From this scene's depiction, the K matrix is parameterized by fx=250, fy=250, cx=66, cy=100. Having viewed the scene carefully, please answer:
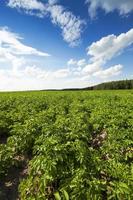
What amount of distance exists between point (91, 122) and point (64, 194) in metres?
6.21

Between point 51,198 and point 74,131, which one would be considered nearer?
point 51,198

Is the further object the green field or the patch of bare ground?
the patch of bare ground

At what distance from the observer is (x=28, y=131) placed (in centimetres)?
958

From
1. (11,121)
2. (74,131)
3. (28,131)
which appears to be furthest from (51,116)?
(74,131)

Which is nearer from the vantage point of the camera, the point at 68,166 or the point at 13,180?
the point at 68,166

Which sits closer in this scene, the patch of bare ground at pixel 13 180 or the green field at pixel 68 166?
the green field at pixel 68 166

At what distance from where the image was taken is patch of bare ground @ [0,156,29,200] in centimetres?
700

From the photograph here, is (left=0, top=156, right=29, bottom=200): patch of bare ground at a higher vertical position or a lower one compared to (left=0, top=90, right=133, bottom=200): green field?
lower

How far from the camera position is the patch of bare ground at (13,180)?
700 cm

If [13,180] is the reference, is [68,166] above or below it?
above

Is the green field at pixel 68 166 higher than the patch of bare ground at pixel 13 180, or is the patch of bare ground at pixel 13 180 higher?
the green field at pixel 68 166

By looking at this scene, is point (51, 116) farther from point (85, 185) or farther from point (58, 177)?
point (85, 185)

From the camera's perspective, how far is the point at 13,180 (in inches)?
311

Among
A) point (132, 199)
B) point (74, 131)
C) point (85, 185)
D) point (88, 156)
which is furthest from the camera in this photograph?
point (74, 131)
